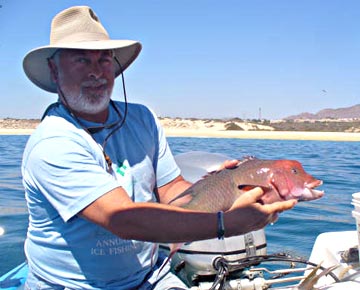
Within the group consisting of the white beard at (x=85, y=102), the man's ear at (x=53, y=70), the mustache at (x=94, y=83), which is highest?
the man's ear at (x=53, y=70)

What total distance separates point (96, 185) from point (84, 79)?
0.72m

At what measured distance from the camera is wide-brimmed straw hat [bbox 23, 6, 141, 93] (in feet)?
8.59

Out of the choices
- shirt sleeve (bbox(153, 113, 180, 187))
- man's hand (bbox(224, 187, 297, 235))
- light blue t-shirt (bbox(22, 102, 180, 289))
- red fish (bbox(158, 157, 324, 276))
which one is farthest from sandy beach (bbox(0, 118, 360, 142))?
man's hand (bbox(224, 187, 297, 235))

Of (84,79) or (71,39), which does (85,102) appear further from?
(71,39)

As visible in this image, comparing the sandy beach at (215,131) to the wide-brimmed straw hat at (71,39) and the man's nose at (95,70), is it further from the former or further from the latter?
the man's nose at (95,70)

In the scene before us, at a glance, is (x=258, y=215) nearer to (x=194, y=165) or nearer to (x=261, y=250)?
(x=261, y=250)

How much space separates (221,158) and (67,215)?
244 cm

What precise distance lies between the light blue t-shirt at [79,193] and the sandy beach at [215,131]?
3837cm

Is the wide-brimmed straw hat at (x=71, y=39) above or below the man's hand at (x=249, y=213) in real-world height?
above

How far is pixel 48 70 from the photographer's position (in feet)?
9.64

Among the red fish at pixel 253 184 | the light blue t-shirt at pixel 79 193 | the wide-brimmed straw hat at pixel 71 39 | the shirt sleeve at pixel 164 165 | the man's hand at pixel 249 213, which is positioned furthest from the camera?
the shirt sleeve at pixel 164 165

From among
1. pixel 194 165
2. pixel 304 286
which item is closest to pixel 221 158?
pixel 194 165

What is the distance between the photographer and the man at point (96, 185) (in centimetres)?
216

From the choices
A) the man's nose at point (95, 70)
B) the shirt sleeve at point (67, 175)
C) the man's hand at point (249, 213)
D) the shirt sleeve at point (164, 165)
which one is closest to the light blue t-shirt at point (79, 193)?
the shirt sleeve at point (67, 175)
